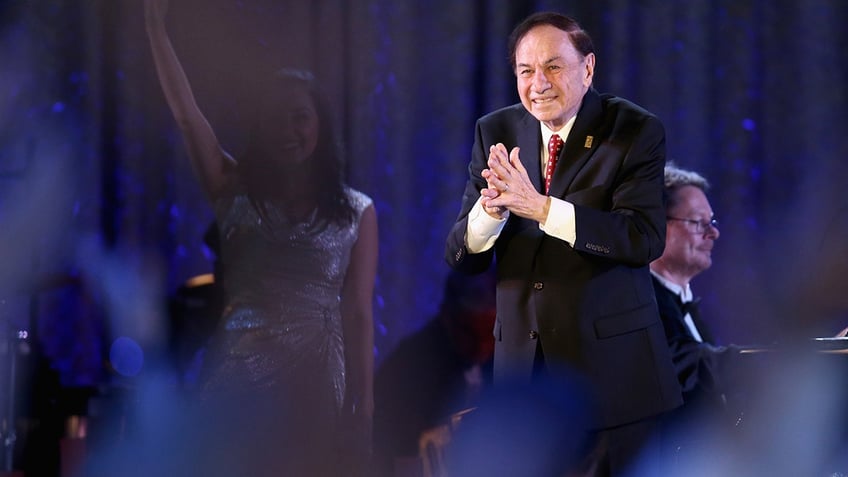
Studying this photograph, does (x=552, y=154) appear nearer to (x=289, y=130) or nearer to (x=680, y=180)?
(x=680, y=180)

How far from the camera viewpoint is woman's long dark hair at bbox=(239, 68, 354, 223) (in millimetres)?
3477

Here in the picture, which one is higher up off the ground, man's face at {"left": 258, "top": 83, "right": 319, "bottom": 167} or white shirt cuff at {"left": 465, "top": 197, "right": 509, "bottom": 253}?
man's face at {"left": 258, "top": 83, "right": 319, "bottom": 167}

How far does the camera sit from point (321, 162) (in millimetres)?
3537

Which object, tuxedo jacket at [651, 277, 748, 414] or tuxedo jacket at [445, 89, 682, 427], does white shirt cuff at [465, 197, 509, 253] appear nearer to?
tuxedo jacket at [445, 89, 682, 427]

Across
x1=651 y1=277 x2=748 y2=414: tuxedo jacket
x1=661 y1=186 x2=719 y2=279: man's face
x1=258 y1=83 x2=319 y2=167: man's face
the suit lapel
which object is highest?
x1=258 y1=83 x2=319 y2=167: man's face

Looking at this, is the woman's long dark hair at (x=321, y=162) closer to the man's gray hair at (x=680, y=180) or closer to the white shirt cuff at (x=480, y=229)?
the man's gray hair at (x=680, y=180)

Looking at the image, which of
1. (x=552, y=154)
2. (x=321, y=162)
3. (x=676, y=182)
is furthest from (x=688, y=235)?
(x=552, y=154)

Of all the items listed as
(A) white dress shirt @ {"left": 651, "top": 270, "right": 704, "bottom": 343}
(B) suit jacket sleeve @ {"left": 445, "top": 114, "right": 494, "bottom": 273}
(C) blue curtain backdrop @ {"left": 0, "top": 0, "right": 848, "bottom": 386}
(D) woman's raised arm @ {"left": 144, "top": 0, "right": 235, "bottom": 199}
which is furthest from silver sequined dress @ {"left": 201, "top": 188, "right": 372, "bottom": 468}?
(B) suit jacket sleeve @ {"left": 445, "top": 114, "right": 494, "bottom": 273}

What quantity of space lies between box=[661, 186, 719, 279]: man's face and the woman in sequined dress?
102 cm

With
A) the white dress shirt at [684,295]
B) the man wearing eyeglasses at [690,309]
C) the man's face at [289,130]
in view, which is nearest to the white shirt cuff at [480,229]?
the man wearing eyeglasses at [690,309]

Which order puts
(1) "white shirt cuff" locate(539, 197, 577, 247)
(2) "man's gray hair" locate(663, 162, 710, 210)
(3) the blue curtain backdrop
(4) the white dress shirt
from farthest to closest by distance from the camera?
(3) the blue curtain backdrop → (2) "man's gray hair" locate(663, 162, 710, 210) → (4) the white dress shirt → (1) "white shirt cuff" locate(539, 197, 577, 247)

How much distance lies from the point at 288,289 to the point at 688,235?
1336mm

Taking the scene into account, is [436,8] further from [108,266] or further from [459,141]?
[108,266]

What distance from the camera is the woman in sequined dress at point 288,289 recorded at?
3.35 metres
